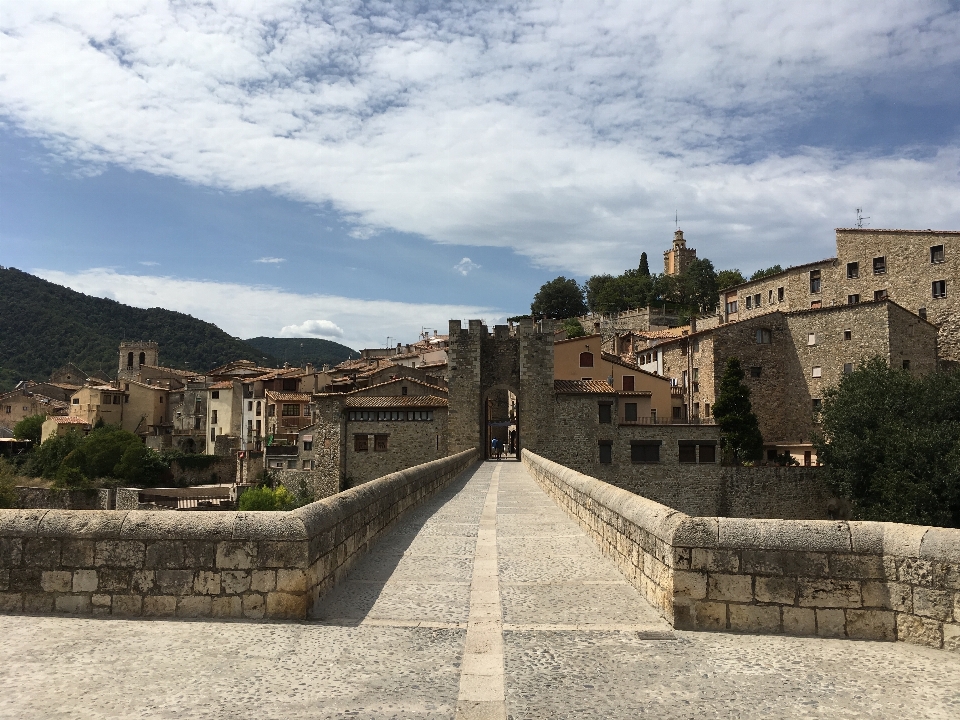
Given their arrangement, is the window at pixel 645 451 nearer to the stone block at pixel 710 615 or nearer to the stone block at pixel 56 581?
the stone block at pixel 710 615

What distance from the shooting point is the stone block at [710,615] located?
596cm

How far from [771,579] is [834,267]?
52.8 meters

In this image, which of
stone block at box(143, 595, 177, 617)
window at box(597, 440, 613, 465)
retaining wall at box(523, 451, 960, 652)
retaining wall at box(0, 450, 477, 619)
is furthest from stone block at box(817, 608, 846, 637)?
window at box(597, 440, 613, 465)

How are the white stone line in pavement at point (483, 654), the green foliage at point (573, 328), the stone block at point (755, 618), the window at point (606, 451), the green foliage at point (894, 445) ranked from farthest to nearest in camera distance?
the green foliage at point (573, 328), the window at point (606, 451), the green foliage at point (894, 445), the stone block at point (755, 618), the white stone line in pavement at point (483, 654)

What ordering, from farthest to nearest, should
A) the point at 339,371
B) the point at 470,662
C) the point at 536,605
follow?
the point at 339,371
the point at 536,605
the point at 470,662

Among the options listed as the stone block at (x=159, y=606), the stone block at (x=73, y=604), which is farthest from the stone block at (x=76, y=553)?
the stone block at (x=159, y=606)

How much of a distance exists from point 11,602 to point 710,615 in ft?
19.9

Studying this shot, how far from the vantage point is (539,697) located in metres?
4.61

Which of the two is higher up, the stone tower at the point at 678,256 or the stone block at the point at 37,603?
the stone tower at the point at 678,256

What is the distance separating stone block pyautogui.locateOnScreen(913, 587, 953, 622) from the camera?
17.7 feet

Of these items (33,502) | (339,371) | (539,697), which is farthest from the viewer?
(339,371)

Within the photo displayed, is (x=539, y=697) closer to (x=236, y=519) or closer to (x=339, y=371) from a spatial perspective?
(x=236, y=519)

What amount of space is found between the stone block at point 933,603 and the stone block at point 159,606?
6098 mm

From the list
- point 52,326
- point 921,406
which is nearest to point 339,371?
point 921,406
